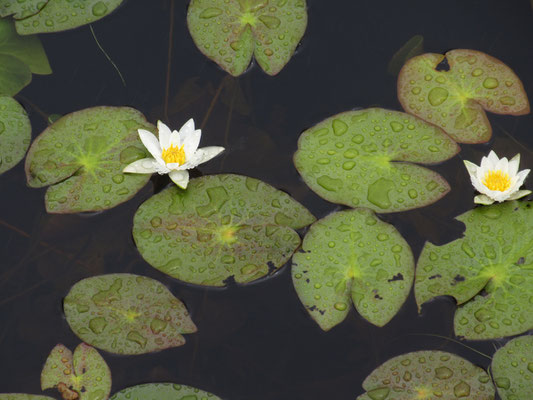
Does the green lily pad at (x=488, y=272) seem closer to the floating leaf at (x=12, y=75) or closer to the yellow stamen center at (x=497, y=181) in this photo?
the yellow stamen center at (x=497, y=181)

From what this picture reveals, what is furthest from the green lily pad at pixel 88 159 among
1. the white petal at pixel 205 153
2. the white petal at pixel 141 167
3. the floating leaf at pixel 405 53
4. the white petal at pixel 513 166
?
the white petal at pixel 513 166

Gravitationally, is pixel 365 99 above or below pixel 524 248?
above

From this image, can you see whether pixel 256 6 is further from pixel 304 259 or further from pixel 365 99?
pixel 304 259

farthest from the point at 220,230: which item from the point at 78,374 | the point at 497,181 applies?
A: the point at 497,181

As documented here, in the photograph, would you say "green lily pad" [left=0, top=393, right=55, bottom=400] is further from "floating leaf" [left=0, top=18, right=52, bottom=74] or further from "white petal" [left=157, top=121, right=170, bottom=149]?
"floating leaf" [left=0, top=18, right=52, bottom=74]

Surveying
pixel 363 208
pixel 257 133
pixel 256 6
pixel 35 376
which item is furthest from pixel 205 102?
pixel 35 376

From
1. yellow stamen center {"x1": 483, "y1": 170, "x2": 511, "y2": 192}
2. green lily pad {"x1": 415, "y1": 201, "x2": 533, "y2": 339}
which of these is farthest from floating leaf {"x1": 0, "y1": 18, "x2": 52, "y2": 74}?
yellow stamen center {"x1": 483, "y1": 170, "x2": 511, "y2": 192}
